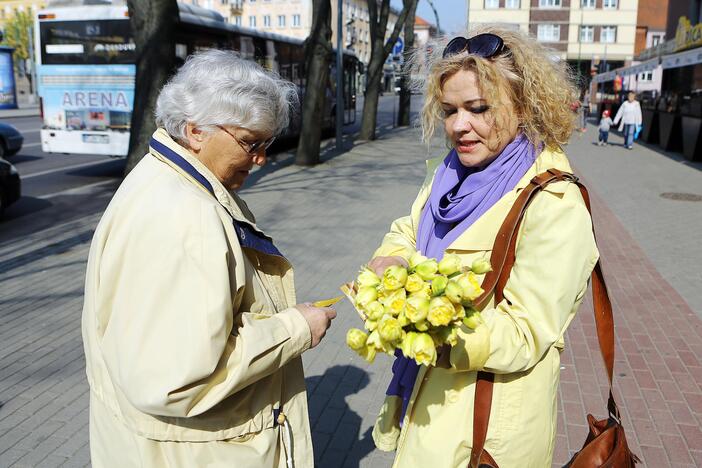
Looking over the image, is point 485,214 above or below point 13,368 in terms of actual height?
above

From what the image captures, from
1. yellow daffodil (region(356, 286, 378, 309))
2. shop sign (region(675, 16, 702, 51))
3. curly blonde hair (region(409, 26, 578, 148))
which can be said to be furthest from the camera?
shop sign (region(675, 16, 702, 51))

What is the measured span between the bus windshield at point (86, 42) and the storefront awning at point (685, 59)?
14.3 meters

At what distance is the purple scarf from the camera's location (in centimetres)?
185

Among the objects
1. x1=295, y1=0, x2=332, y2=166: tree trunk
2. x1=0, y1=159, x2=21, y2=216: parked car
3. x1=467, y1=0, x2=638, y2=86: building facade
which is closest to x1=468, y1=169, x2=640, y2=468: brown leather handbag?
x1=0, y1=159, x2=21, y2=216: parked car

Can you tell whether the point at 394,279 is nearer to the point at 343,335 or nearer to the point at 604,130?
the point at 343,335

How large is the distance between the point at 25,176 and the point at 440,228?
1324cm

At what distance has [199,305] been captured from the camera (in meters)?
1.58

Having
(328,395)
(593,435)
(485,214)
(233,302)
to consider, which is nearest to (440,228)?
(485,214)

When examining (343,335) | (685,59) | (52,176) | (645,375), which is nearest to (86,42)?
(52,176)

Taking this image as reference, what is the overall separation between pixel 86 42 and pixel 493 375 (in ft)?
42.1

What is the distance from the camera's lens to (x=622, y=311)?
5.75 metres

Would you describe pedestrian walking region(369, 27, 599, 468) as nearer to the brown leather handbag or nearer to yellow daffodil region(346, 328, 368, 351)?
the brown leather handbag

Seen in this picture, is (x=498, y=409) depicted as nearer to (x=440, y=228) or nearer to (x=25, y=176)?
(x=440, y=228)

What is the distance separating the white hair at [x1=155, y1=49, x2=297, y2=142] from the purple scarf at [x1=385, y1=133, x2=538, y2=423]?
0.63 metres
